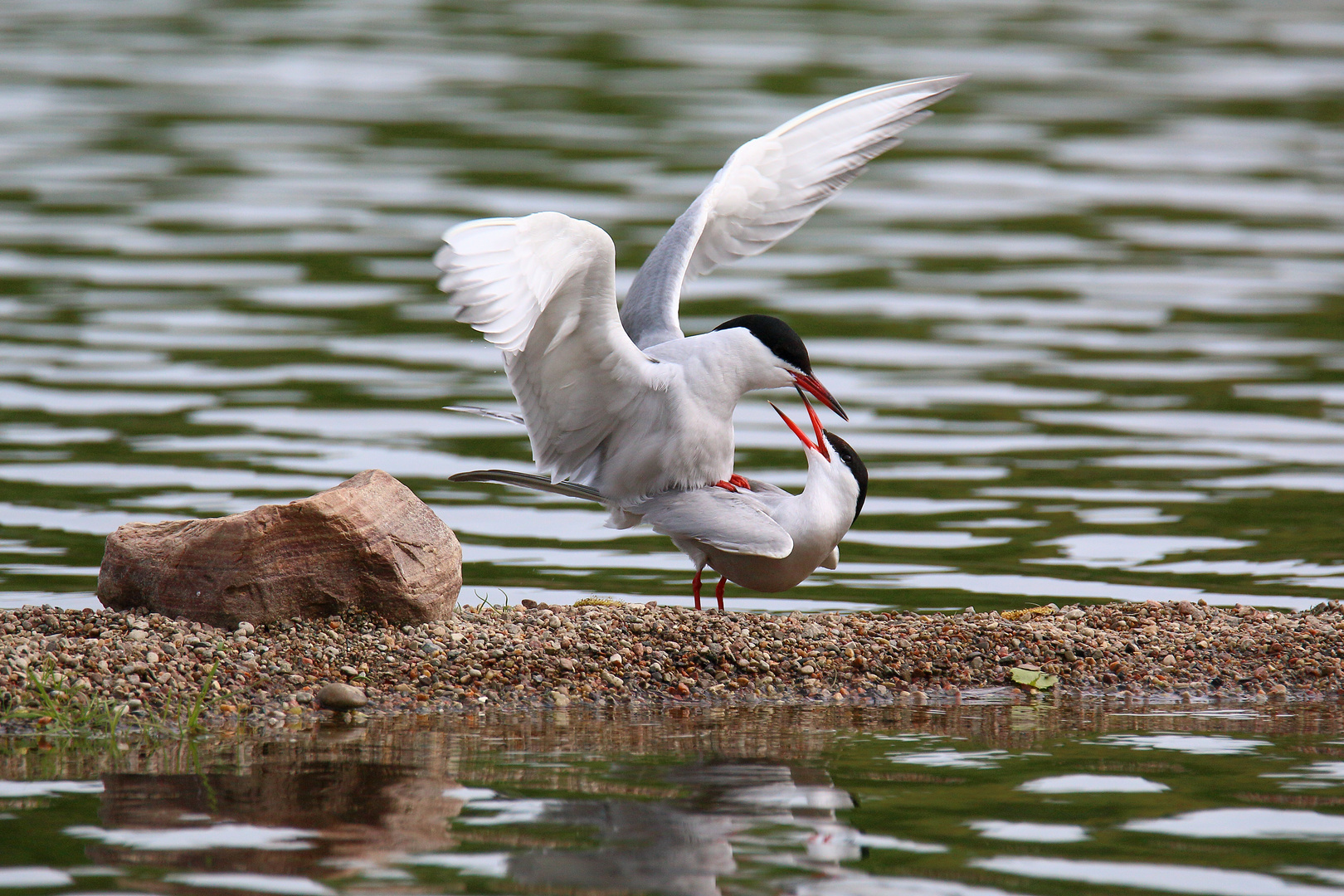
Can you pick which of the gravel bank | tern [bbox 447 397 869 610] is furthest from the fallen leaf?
tern [bbox 447 397 869 610]

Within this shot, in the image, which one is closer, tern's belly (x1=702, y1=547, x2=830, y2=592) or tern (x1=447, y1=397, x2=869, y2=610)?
tern (x1=447, y1=397, x2=869, y2=610)

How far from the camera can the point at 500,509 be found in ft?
33.6

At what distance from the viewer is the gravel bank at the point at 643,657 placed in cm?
613

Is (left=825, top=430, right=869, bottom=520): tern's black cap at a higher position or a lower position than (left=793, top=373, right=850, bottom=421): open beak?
lower

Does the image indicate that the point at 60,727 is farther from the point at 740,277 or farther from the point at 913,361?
the point at 740,277

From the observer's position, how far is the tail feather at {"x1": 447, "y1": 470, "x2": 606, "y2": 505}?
734 centimetres

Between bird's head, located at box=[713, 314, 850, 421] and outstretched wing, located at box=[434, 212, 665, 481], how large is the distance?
0.47 meters

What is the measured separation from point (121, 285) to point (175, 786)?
10.6m

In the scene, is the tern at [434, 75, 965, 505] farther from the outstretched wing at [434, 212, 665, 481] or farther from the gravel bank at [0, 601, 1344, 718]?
the gravel bank at [0, 601, 1344, 718]

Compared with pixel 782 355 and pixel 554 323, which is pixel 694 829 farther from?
pixel 782 355

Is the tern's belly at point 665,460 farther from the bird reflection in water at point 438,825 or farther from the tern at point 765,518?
the bird reflection in water at point 438,825

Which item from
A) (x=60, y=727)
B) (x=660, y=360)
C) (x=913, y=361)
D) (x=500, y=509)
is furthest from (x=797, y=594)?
(x=913, y=361)

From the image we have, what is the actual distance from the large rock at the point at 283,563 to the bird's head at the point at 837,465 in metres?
1.63

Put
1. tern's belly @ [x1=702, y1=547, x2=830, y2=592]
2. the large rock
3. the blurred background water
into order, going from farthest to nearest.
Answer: the blurred background water < tern's belly @ [x1=702, y1=547, x2=830, y2=592] < the large rock
